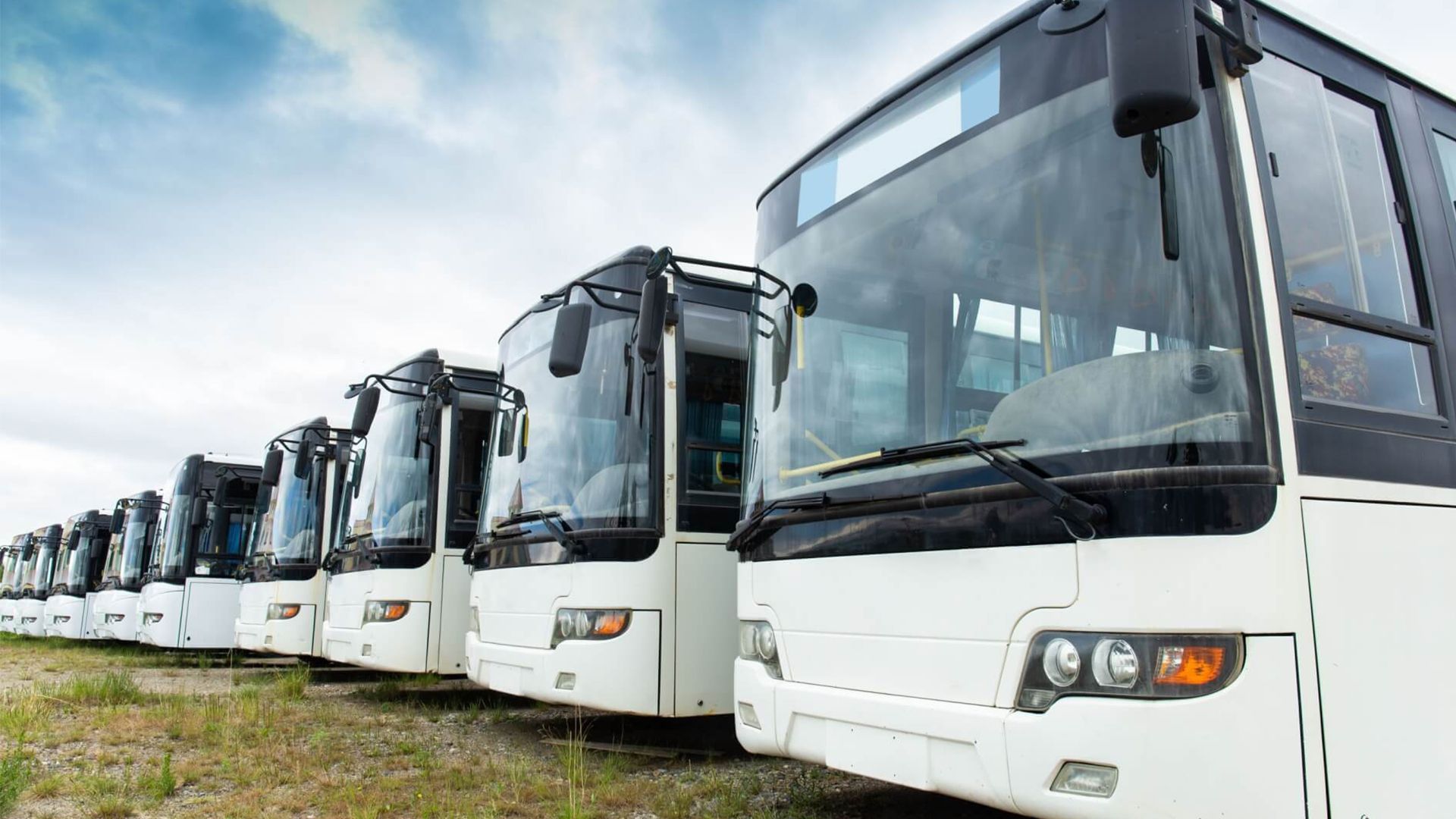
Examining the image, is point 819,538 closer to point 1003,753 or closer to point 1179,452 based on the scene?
point 1003,753

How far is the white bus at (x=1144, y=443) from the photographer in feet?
9.09

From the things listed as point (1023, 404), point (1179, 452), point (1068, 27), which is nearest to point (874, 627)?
point (1023, 404)

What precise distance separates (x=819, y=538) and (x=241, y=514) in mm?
12704

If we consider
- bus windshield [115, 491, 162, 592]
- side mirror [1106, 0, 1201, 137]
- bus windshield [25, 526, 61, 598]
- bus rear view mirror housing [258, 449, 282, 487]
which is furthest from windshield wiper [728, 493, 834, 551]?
bus windshield [25, 526, 61, 598]

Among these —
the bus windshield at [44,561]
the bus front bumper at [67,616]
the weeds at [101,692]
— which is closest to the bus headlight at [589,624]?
the weeds at [101,692]

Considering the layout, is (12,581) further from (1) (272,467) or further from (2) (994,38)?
(2) (994,38)

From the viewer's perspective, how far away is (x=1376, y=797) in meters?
2.77

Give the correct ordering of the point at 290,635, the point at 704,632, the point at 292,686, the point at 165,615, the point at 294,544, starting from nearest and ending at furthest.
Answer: the point at 704,632, the point at 292,686, the point at 290,635, the point at 294,544, the point at 165,615

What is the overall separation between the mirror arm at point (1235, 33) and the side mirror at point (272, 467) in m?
11.5

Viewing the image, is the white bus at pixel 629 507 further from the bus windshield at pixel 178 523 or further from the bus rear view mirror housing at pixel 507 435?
the bus windshield at pixel 178 523

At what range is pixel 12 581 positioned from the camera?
2581cm

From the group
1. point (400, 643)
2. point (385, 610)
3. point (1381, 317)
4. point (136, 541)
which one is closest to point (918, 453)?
point (1381, 317)

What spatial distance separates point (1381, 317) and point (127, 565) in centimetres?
1759

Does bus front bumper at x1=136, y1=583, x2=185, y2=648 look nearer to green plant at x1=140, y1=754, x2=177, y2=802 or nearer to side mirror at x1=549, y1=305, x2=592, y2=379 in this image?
green plant at x1=140, y1=754, x2=177, y2=802
